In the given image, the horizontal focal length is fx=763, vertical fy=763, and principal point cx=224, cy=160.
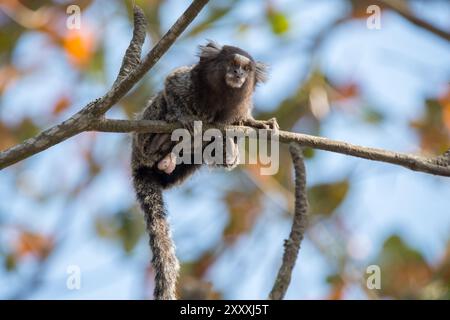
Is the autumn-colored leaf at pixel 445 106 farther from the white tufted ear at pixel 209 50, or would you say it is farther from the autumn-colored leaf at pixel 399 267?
the white tufted ear at pixel 209 50

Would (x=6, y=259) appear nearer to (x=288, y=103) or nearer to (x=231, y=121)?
(x=288, y=103)

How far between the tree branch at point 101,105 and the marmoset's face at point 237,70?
5.00 feet

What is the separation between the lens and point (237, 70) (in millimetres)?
6871

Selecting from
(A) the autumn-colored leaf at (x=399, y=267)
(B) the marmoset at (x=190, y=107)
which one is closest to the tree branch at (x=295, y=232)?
(B) the marmoset at (x=190, y=107)

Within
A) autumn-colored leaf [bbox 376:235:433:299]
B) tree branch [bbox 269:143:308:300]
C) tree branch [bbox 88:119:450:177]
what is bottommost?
tree branch [bbox 269:143:308:300]

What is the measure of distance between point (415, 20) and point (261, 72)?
244cm

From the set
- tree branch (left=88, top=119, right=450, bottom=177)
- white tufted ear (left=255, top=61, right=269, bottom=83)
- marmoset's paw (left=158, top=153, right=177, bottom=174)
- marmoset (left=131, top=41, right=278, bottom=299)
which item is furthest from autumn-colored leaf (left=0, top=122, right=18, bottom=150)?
tree branch (left=88, top=119, right=450, bottom=177)

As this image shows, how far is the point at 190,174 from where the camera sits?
24.6 feet

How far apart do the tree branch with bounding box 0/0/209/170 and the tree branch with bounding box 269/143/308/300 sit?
4.50 ft

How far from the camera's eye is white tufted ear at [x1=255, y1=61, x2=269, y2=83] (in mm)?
7324

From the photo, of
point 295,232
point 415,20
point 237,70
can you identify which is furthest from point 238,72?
point 415,20

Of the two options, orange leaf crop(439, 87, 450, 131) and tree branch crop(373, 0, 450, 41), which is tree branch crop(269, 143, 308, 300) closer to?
tree branch crop(373, 0, 450, 41)
